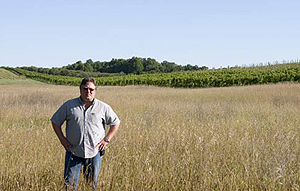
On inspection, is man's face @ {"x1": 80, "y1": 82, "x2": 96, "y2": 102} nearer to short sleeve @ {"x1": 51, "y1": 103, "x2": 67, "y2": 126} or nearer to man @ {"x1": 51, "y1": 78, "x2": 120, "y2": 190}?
man @ {"x1": 51, "y1": 78, "x2": 120, "y2": 190}

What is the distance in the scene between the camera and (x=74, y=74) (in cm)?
8312

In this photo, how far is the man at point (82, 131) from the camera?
9.84ft

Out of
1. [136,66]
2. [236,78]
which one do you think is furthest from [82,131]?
[136,66]

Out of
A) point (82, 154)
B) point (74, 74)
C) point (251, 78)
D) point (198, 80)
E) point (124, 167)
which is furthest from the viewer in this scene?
point (74, 74)

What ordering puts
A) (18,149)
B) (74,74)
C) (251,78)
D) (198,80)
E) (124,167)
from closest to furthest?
(124,167) < (18,149) < (251,78) < (198,80) < (74,74)

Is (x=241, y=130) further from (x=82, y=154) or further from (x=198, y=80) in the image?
(x=198, y=80)

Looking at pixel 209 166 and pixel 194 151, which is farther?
pixel 194 151

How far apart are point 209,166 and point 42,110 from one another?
299 inches

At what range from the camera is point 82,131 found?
3.00 m

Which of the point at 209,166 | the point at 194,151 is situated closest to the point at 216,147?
the point at 194,151

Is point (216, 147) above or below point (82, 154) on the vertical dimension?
below

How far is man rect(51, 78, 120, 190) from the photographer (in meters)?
3.00

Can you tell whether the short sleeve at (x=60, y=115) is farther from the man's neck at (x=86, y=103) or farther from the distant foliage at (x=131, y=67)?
the distant foliage at (x=131, y=67)

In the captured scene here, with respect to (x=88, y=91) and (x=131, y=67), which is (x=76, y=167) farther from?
(x=131, y=67)
